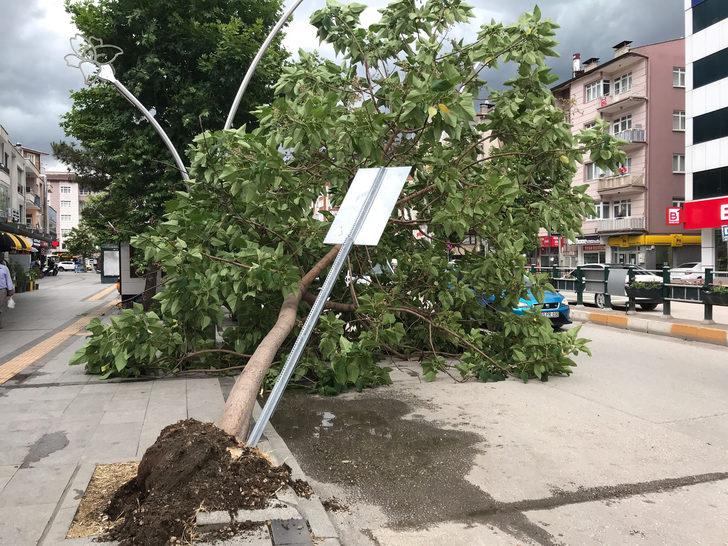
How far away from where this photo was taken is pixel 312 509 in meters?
3.57

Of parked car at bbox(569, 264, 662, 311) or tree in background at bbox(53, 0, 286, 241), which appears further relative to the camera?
parked car at bbox(569, 264, 662, 311)

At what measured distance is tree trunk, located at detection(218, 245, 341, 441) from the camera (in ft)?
13.5

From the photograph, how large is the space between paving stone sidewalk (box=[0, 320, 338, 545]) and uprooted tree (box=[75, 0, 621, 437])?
489 millimetres

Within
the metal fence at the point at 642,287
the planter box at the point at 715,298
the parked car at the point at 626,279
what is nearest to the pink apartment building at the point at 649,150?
the parked car at the point at 626,279

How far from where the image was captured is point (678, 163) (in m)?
39.3

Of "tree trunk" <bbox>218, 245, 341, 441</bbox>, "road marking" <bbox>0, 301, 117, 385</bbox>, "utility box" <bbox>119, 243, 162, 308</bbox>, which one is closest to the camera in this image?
"tree trunk" <bbox>218, 245, 341, 441</bbox>

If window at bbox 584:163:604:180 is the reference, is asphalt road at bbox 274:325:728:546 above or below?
below

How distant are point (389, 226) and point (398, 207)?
0.50 metres

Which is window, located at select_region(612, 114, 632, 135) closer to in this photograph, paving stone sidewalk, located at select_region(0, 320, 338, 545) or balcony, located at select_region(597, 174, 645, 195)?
balcony, located at select_region(597, 174, 645, 195)

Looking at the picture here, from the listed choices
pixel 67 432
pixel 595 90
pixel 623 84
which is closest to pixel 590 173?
pixel 595 90

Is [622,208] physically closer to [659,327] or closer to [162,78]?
[659,327]

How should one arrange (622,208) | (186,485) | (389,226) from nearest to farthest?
1. (186,485)
2. (389,226)
3. (622,208)

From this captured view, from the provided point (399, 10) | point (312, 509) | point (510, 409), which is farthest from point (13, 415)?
point (399, 10)

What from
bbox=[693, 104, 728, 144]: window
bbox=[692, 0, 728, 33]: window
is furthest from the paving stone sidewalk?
bbox=[692, 0, 728, 33]: window
